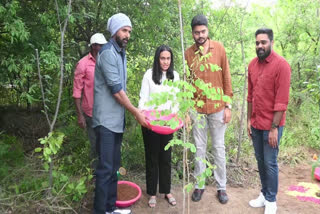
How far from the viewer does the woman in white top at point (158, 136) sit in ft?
9.21

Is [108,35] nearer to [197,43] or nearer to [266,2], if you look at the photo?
[197,43]

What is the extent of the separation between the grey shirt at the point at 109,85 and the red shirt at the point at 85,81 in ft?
2.59

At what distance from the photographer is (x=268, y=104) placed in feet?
8.98

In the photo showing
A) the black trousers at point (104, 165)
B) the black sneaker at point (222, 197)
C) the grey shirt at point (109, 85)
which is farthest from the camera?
the black sneaker at point (222, 197)

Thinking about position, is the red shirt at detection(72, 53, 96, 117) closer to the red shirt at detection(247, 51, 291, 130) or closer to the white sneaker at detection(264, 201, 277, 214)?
the red shirt at detection(247, 51, 291, 130)

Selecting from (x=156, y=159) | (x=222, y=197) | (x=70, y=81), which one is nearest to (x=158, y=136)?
(x=156, y=159)

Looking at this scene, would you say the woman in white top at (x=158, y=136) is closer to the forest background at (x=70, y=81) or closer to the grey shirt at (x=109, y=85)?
the grey shirt at (x=109, y=85)

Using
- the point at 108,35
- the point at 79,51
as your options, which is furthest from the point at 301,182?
the point at 79,51

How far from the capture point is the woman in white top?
9.21 ft

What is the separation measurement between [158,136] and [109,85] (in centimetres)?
83

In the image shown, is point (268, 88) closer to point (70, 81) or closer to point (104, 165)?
point (104, 165)

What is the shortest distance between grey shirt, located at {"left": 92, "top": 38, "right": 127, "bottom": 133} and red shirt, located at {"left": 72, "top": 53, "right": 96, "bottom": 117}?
79cm

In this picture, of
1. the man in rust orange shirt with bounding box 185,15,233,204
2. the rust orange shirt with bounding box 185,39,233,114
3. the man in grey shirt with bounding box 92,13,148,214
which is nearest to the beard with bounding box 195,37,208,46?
the man in rust orange shirt with bounding box 185,15,233,204

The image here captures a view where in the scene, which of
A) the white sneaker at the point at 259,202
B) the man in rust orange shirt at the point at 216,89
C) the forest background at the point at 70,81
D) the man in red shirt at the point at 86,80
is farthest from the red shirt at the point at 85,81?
the white sneaker at the point at 259,202
